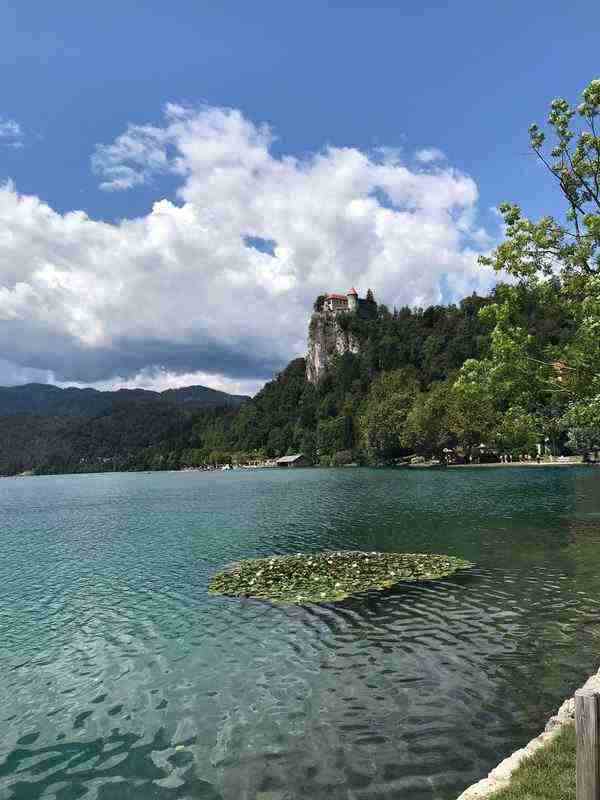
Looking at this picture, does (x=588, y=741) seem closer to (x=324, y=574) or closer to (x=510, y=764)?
(x=510, y=764)

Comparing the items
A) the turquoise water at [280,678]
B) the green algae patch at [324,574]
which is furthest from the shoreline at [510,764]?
the green algae patch at [324,574]

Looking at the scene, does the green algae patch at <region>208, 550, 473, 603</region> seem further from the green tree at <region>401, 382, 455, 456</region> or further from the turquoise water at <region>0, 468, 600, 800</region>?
the green tree at <region>401, 382, 455, 456</region>

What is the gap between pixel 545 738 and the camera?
11.1m

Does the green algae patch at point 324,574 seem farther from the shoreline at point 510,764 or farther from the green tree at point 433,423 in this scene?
the green tree at point 433,423

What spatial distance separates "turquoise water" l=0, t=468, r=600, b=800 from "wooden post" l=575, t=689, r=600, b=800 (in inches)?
236

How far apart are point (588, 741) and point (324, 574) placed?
24.4 metres

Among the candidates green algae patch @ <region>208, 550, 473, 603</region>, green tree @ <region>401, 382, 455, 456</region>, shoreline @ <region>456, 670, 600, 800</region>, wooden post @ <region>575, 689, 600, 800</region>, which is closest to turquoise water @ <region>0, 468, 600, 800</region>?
shoreline @ <region>456, 670, 600, 800</region>

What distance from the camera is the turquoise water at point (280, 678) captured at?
11742mm

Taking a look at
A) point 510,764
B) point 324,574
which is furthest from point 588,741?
point 324,574

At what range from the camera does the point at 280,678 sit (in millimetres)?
16609

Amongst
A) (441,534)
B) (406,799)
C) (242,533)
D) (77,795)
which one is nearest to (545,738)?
(406,799)

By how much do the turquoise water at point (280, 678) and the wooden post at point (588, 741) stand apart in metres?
6.00

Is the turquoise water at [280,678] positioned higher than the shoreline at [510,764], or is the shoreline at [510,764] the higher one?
the shoreline at [510,764]

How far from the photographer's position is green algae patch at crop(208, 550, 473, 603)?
1019 inches
